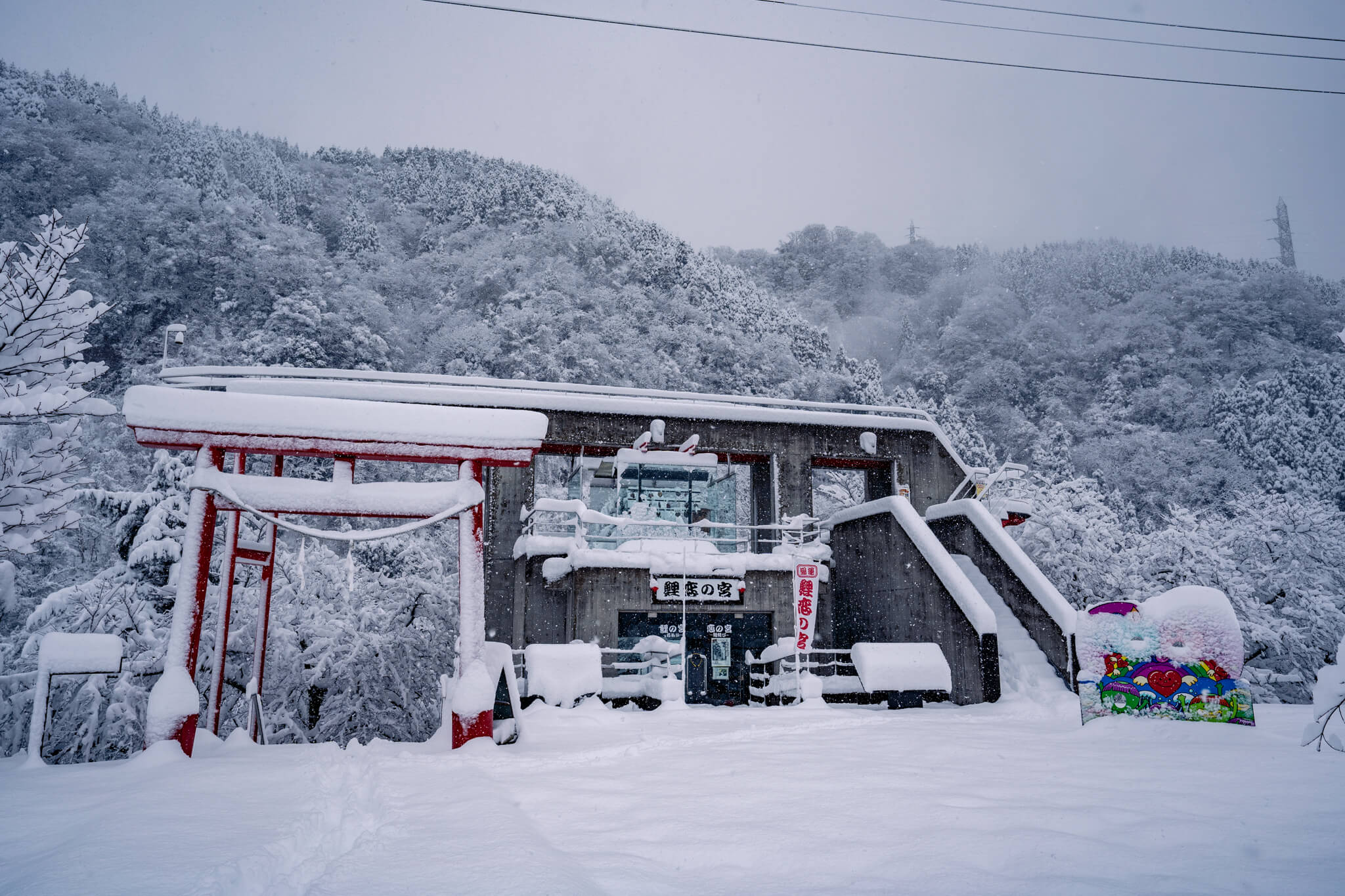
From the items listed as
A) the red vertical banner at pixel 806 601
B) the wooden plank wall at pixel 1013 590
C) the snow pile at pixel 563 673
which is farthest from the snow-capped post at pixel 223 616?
the wooden plank wall at pixel 1013 590

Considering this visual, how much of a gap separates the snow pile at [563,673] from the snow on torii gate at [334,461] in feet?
8.89

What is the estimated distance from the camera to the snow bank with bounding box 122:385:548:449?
7.29 metres

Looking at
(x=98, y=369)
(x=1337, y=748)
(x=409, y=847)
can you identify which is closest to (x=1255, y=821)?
(x=1337, y=748)

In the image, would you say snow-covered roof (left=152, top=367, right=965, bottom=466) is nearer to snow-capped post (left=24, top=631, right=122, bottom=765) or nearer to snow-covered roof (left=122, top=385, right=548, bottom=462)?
snow-covered roof (left=122, top=385, right=548, bottom=462)

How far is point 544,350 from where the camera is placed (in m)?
37.7

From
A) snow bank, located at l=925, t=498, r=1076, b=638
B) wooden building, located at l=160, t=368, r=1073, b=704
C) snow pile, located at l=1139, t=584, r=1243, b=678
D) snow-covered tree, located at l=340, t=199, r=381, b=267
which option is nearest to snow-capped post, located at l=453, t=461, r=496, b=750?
snow pile, located at l=1139, t=584, r=1243, b=678

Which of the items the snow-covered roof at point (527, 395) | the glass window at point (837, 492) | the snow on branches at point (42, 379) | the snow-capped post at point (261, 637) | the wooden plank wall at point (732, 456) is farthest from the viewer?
the glass window at point (837, 492)

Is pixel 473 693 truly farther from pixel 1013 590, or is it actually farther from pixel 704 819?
pixel 1013 590

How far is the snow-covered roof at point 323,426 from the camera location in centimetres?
732

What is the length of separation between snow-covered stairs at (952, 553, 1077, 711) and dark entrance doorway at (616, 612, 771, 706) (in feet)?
17.1

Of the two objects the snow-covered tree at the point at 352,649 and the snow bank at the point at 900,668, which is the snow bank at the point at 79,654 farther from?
the snow bank at the point at 900,668

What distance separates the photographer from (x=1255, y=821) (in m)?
4.01

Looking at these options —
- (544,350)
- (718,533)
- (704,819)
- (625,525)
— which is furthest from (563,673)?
(544,350)

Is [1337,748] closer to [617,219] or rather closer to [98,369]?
[98,369]
